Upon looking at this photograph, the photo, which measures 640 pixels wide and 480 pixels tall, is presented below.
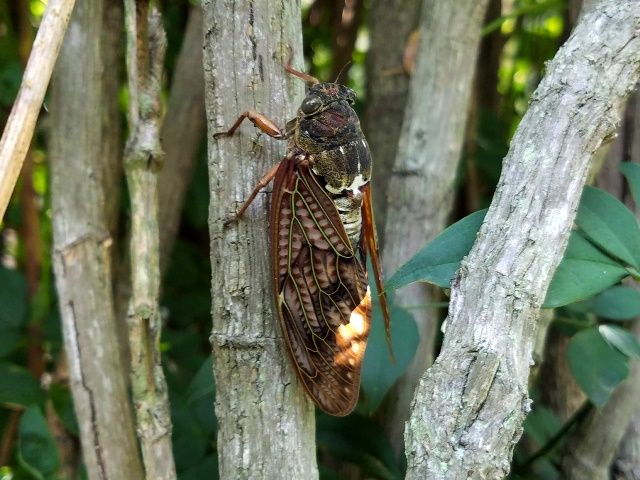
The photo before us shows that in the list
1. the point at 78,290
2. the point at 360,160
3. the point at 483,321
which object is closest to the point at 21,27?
the point at 78,290

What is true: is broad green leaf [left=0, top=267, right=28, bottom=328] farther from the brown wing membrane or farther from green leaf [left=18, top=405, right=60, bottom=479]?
the brown wing membrane

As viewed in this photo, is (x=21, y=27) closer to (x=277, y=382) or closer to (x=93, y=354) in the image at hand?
(x=93, y=354)

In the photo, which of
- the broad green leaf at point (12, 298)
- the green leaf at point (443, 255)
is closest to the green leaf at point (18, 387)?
the broad green leaf at point (12, 298)

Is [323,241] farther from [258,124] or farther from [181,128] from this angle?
[181,128]

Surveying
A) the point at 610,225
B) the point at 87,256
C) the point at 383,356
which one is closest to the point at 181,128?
the point at 87,256

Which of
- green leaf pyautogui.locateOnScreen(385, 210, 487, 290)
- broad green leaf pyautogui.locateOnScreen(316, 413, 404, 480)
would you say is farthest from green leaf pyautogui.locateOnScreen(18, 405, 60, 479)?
green leaf pyautogui.locateOnScreen(385, 210, 487, 290)

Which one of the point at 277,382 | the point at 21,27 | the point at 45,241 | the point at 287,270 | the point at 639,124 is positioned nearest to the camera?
the point at 277,382
